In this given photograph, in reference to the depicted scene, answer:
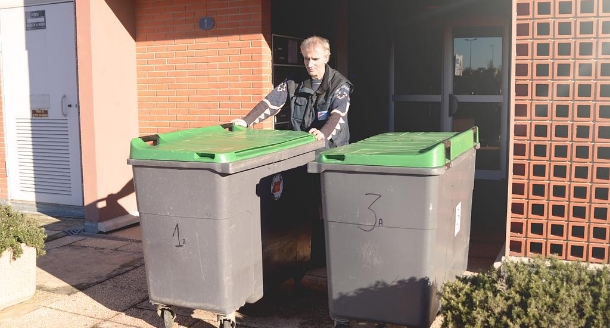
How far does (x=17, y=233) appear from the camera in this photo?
4883 mm

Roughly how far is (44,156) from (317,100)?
176 inches

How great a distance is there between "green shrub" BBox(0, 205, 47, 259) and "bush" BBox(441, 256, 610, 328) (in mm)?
3216

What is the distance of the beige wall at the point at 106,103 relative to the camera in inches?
274

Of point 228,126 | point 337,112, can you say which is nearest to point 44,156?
point 228,126

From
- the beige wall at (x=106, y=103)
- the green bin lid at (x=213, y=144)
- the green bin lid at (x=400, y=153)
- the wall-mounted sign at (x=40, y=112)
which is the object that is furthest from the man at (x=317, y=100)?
the wall-mounted sign at (x=40, y=112)

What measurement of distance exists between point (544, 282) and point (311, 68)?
2.52 meters

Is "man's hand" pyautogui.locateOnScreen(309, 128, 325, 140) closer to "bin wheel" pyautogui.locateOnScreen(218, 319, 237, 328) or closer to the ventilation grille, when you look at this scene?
"bin wheel" pyautogui.locateOnScreen(218, 319, 237, 328)

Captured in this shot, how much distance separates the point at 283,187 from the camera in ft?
15.3

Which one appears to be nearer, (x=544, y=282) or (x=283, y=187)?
(x=544, y=282)

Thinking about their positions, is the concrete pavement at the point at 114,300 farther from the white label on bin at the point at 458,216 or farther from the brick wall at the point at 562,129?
the brick wall at the point at 562,129

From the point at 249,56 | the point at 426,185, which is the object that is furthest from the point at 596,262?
the point at 249,56

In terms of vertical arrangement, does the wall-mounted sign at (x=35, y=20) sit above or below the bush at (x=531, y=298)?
above

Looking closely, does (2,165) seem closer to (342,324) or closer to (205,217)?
(205,217)

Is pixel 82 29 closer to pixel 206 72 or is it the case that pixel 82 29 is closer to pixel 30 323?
pixel 206 72
